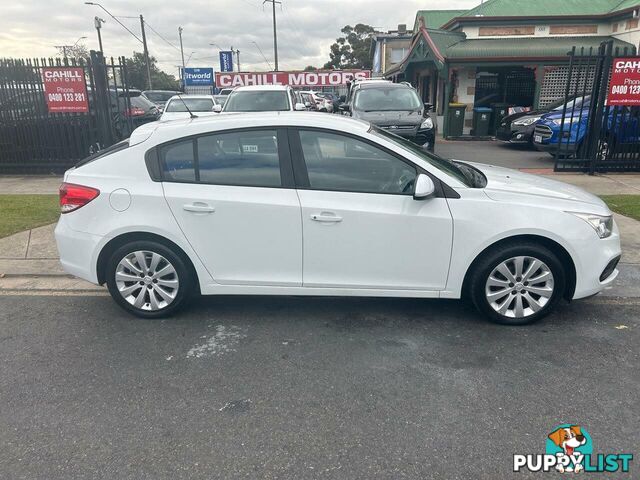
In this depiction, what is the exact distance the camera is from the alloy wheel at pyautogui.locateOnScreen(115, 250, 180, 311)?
13.2ft

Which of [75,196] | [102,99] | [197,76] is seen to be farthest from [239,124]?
[197,76]

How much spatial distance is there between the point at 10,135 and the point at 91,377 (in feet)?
29.4

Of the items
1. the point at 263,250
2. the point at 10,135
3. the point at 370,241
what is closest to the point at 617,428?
the point at 370,241

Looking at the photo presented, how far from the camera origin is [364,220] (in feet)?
12.4

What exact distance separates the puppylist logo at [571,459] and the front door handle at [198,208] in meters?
2.58

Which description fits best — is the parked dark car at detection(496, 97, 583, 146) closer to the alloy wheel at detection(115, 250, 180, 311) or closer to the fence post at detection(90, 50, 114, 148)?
the fence post at detection(90, 50, 114, 148)

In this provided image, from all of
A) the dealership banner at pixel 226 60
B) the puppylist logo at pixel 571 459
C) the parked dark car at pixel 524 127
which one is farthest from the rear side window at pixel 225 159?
the dealership banner at pixel 226 60

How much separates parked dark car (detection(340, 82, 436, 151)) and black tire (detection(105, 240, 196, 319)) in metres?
7.02

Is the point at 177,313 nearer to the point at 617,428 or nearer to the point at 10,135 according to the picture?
the point at 617,428

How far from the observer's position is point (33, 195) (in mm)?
8516

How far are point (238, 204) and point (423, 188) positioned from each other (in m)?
1.36

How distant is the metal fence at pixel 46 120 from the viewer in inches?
388

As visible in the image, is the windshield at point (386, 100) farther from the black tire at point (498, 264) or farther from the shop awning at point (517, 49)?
the black tire at point (498, 264)

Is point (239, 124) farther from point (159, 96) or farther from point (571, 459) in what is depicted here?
point (159, 96)
